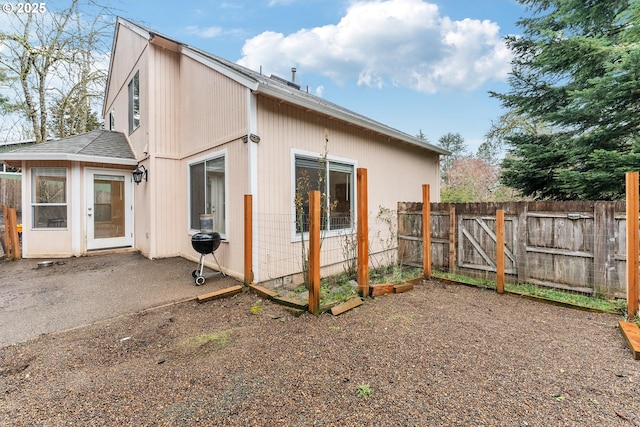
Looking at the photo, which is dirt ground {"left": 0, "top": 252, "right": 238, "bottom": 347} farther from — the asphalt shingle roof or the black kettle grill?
the asphalt shingle roof

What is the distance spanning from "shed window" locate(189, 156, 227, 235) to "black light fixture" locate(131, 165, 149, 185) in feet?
4.49

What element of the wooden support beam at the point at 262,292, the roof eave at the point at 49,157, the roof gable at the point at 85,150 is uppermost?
the roof gable at the point at 85,150

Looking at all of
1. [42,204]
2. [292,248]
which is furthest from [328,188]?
[42,204]

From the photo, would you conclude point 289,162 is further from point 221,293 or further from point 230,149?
point 221,293

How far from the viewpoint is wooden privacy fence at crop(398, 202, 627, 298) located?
3.80 metres

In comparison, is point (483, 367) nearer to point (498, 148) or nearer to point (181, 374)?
point (181, 374)

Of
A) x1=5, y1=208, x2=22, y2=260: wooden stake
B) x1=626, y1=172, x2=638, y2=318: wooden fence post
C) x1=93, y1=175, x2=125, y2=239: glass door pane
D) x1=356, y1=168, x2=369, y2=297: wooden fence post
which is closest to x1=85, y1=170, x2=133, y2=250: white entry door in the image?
x1=93, y1=175, x2=125, y2=239: glass door pane

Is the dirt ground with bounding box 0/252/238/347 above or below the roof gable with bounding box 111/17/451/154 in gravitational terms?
below

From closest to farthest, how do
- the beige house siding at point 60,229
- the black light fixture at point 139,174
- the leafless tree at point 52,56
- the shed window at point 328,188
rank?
the shed window at point 328,188 → the beige house siding at point 60,229 → the black light fixture at point 139,174 → the leafless tree at point 52,56

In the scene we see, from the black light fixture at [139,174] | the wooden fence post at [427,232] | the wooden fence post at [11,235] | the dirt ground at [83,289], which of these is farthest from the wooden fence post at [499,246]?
the wooden fence post at [11,235]

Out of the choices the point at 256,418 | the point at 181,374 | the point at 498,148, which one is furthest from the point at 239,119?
the point at 498,148

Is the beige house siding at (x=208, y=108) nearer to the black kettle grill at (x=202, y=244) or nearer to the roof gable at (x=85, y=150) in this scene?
the black kettle grill at (x=202, y=244)

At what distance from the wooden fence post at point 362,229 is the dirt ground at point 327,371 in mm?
509

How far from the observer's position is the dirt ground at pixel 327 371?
182cm
